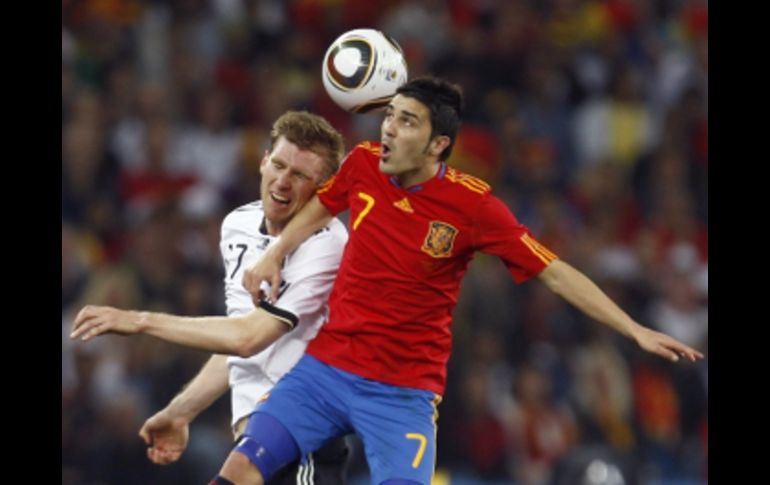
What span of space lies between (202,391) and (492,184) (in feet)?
17.7

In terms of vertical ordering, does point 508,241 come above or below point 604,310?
above

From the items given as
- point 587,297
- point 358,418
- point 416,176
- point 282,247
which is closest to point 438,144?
point 416,176

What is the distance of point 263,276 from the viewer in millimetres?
5691

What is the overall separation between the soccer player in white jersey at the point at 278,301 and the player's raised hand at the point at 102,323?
0.49 metres

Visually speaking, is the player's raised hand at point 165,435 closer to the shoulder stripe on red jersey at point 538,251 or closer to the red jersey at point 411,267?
the red jersey at point 411,267

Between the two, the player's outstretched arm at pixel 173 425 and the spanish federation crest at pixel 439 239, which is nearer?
the spanish federation crest at pixel 439 239

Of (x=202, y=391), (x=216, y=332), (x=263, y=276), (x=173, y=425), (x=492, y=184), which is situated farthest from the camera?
(x=492, y=184)

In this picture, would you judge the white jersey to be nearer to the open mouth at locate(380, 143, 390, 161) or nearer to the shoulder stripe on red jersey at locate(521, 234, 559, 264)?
the open mouth at locate(380, 143, 390, 161)

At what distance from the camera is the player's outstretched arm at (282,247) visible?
224 inches

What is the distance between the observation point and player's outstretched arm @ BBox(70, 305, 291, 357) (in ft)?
16.5

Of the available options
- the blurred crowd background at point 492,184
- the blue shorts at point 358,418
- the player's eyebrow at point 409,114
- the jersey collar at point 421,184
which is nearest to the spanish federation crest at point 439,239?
the jersey collar at point 421,184

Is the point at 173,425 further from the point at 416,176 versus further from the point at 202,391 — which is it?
the point at 416,176

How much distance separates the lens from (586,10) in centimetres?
1282
